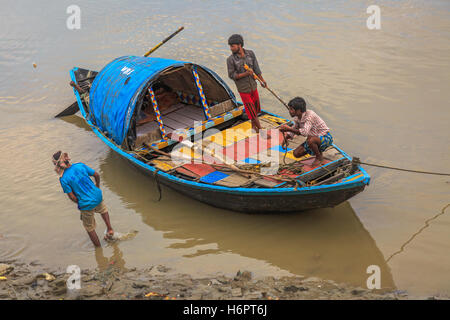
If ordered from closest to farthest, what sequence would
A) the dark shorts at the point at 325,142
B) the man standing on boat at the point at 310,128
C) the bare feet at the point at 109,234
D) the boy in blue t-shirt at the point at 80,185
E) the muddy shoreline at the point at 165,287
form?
1. the muddy shoreline at the point at 165,287
2. the boy in blue t-shirt at the point at 80,185
3. the man standing on boat at the point at 310,128
4. the dark shorts at the point at 325,142
5. the bare feet at the point at 109,234

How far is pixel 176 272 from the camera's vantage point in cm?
625

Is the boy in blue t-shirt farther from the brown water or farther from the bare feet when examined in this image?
the brown water

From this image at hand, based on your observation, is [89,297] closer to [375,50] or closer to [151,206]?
[151,206]

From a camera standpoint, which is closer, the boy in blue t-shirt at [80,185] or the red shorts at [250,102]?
the boy in blue t-shirt at [80,185]

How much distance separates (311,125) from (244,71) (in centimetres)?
178

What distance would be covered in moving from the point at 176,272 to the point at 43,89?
902cm

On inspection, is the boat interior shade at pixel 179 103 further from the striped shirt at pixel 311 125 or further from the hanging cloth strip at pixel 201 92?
the striped shirt at pixel 311 125

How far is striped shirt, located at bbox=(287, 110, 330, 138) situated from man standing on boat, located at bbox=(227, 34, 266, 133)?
4.42ft

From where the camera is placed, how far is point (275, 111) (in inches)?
420

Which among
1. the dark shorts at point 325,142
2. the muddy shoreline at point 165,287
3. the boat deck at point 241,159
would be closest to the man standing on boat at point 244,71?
the boat deck at point 241,159

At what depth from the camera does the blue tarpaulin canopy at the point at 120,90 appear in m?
7.94

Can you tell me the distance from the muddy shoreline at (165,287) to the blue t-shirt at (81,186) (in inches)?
37.7

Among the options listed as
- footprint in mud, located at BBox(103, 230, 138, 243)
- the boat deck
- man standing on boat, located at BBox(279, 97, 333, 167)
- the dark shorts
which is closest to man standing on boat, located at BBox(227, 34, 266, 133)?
the boat deck

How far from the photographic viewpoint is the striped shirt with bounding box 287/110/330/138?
21.6 ft
